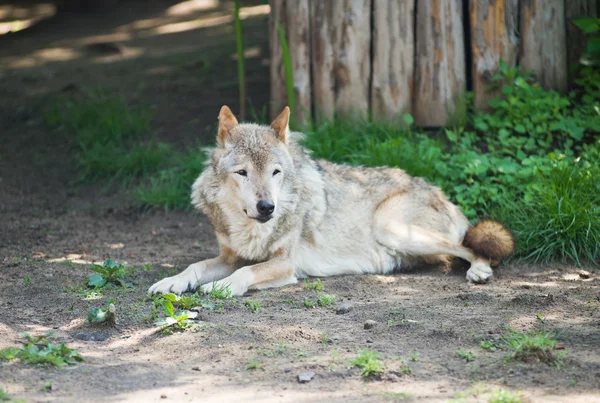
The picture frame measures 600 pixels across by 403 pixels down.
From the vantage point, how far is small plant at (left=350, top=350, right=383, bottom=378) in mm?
3793

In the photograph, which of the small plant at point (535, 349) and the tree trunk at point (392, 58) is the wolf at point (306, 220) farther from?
the small plant at point (535, 349)

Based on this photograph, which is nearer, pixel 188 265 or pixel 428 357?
pixel 428 357

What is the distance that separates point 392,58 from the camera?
24.9 feet

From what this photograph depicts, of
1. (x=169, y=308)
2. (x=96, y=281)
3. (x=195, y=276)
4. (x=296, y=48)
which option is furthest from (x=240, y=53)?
(x=169, y=308)

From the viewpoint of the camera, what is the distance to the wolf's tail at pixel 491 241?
5.84m

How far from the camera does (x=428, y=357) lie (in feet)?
Result: 13.3

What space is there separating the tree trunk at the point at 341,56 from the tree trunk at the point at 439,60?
0.53 m

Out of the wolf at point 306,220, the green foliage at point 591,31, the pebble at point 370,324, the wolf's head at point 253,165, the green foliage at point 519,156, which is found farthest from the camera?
the green foliage at point 591,31

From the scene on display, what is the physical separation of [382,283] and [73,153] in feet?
15.8

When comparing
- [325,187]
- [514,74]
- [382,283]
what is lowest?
[382,283]

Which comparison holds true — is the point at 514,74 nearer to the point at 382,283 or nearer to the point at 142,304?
the point at 382,283

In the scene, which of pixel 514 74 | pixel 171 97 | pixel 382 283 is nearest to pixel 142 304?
pixel 382 283

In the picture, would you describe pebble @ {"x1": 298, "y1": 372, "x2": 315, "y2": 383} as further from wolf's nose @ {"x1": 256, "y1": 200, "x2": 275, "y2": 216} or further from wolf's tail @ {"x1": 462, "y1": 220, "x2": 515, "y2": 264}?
wolf's tail @ {"x1": 462, "y1": 220, "x2": 515, "y2": 264}

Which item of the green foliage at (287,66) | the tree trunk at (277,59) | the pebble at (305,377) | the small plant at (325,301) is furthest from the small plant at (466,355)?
the tree trunk at (277,59)
